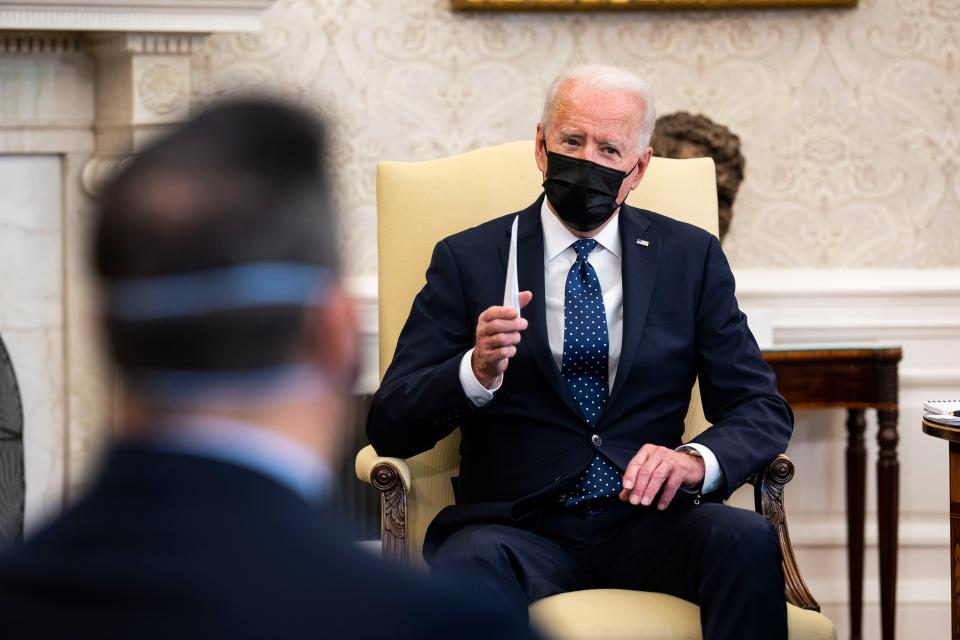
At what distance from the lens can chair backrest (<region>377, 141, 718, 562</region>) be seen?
2795mm

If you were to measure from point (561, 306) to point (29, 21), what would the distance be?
5.74 feet

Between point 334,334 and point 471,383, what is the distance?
1.51 meters

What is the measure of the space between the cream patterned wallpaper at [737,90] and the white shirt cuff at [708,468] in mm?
1581

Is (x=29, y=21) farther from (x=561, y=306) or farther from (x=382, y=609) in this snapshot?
(x=382, y=609)

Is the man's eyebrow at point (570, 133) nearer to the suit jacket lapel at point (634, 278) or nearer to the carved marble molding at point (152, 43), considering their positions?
the suit jacket lapel at point (634, 278)

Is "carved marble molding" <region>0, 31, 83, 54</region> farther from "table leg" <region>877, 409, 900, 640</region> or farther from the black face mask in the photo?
"table leg" <region>877, 409, 900, 640</region>

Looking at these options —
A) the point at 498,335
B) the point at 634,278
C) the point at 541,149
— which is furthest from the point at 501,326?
the point at 541,149

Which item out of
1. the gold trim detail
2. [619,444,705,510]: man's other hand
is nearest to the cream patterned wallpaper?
the gold trim detail

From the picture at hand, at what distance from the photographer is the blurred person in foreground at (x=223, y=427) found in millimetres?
708

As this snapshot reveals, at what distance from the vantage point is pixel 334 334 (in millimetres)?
833

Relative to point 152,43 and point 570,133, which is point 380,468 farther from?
point 152,43

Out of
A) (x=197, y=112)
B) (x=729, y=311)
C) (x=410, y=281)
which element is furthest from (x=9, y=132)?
(x=197, y=112)

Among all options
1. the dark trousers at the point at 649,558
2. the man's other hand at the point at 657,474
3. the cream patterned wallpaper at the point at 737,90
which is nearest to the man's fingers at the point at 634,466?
the man's other hand at the point at 657,474

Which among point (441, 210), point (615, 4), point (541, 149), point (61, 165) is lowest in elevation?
point (441, 210)
